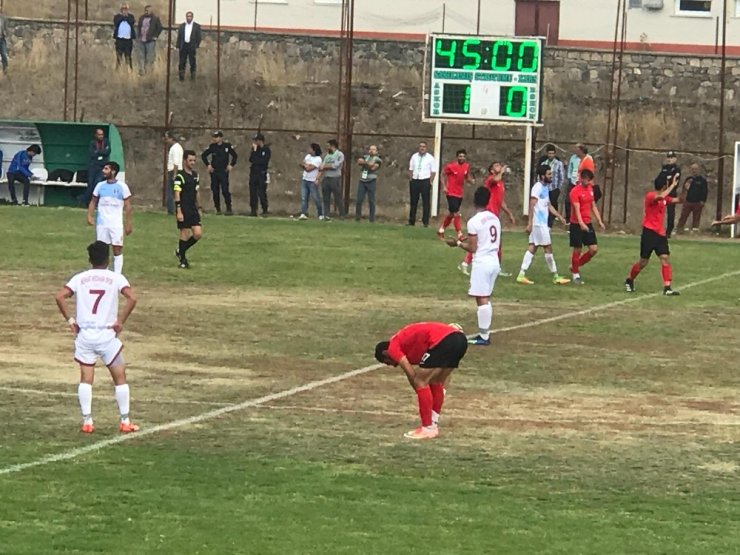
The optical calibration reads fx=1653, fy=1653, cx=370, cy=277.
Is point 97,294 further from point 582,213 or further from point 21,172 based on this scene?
point 21,172

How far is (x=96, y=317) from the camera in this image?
13750 mm

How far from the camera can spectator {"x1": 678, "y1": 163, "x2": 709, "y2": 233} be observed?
41.8 metres

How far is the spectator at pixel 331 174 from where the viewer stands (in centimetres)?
4078

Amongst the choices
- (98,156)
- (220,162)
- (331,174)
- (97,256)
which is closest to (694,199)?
(331,174)

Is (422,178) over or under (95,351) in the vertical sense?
over

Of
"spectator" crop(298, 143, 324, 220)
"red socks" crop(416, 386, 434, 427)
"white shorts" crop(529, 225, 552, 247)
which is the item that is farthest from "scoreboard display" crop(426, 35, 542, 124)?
"red socks" crop(416, 386, 434, 427)

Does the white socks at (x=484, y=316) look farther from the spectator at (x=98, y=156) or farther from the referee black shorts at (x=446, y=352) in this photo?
the spectator at (x=98, y=156)

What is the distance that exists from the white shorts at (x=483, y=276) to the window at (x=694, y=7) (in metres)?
36.4

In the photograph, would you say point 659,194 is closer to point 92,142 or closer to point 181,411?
point 181,411

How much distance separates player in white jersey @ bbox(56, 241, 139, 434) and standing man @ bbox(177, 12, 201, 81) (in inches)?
1358

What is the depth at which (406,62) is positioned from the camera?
163 feet

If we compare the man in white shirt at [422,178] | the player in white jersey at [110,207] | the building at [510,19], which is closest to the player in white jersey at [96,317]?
the player in white jersey at [110,207]

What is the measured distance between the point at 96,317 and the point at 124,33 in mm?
35793

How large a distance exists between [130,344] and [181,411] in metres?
4.79
